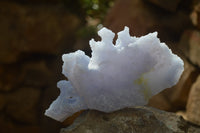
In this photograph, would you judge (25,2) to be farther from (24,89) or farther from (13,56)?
(24,89)

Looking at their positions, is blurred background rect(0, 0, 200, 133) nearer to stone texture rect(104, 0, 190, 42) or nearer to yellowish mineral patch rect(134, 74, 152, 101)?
stone texture rect(104, 0, 190, 42)

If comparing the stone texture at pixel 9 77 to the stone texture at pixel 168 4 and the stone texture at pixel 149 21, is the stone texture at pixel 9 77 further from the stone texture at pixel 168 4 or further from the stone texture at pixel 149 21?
the stone texture at pixel 168 4

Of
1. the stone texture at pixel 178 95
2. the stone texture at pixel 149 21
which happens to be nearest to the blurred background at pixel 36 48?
the stone texture at pixel 149 21

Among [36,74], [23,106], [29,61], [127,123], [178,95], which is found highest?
[29,61]

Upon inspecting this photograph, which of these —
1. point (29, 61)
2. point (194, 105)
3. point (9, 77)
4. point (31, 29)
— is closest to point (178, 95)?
point (194, 105)

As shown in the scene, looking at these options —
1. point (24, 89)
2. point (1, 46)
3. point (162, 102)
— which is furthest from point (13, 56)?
point (162, 102)

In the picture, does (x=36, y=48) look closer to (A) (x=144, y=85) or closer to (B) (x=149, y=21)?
(B) (x=149, y=21)
